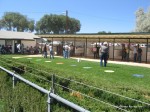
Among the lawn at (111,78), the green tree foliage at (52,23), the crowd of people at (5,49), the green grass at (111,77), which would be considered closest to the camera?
the lawn at (111,78)

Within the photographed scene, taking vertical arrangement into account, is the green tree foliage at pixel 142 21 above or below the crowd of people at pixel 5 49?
above

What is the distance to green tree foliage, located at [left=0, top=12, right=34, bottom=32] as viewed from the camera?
4186 inches

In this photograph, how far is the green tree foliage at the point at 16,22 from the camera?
106312mm

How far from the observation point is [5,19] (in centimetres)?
10756

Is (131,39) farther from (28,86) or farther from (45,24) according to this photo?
(45,24)

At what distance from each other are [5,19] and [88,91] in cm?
10556

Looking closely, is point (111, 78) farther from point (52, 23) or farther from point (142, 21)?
point (52, 23)

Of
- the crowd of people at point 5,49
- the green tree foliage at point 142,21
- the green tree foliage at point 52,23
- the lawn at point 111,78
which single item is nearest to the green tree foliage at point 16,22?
the green tree foliage at point 52,23

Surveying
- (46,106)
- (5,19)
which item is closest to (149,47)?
(46,106)

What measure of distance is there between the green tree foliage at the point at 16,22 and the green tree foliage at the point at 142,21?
129 feet

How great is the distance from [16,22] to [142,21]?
45808mm

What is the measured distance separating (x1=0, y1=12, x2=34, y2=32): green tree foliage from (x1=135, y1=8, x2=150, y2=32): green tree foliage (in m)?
39.4

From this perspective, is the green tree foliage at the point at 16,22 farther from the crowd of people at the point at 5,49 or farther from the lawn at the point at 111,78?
the lawn at the point at 111,78

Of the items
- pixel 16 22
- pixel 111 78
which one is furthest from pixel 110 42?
pixel 16 22
